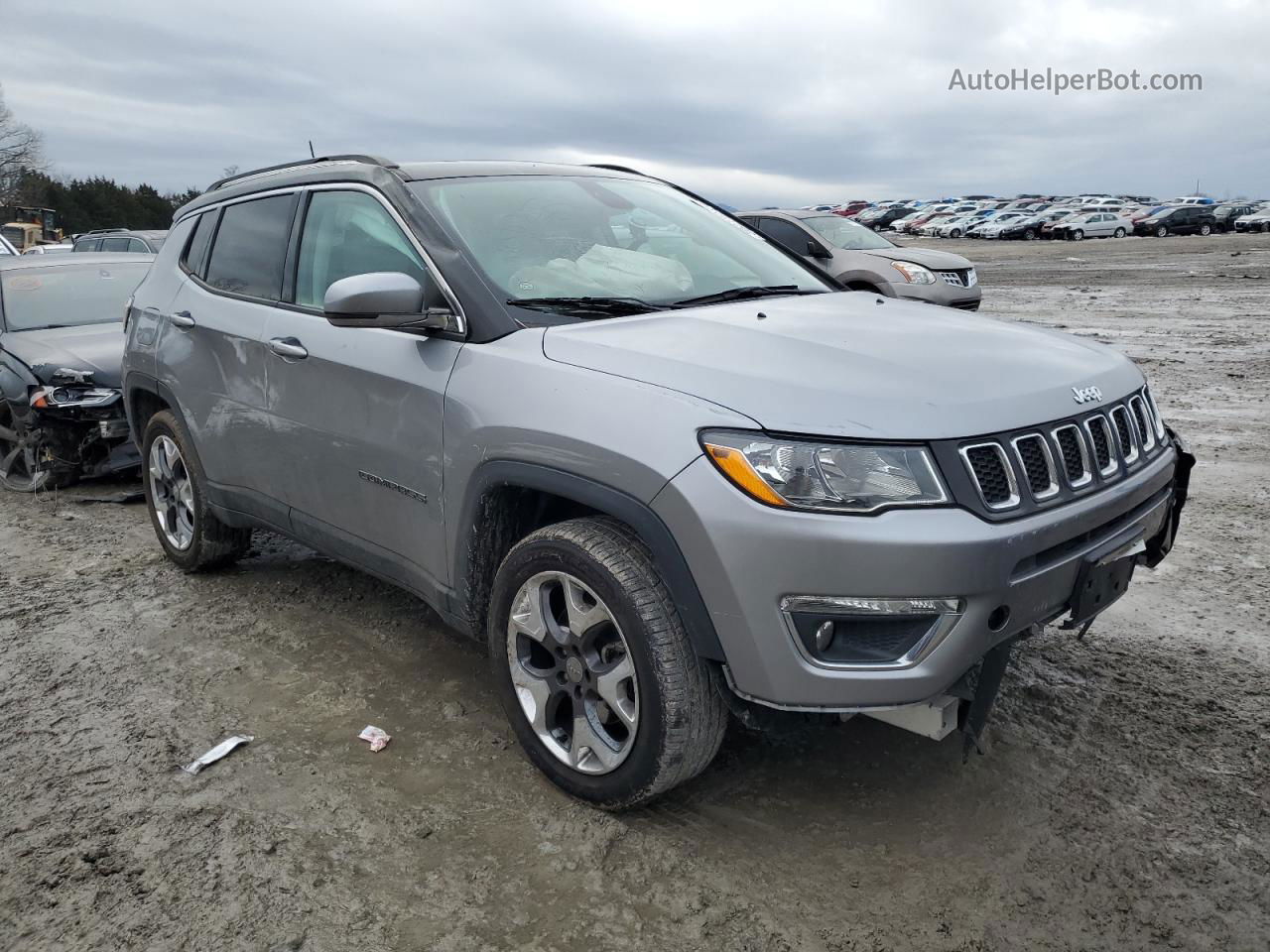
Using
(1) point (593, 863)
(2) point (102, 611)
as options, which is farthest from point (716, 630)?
(2) point (102, 611)

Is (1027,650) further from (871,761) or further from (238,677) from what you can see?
(238,677)

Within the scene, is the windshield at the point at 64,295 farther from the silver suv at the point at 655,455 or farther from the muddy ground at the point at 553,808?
the silver suv at the point at 655,455

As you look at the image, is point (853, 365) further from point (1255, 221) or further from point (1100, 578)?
point (1255, 221)

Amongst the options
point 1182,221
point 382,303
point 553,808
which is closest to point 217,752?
A: point 553,808

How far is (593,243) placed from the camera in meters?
3.57

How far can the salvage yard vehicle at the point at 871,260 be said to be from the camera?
11.8 m

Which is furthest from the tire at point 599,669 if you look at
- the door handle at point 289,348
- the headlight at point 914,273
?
the headlight at point 914,273

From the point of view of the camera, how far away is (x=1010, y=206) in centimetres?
6738

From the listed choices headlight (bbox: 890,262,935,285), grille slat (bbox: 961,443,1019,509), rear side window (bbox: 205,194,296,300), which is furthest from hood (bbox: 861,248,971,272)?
grille slat (bbox: 961,443,1019,509)

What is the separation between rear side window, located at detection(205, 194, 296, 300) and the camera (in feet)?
13.4

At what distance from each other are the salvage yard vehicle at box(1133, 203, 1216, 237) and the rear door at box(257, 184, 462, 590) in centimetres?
5171

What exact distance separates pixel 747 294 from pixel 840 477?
4.46 ft

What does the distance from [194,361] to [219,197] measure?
2.69ft

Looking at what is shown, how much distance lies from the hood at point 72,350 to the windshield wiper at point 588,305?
4782 mm
